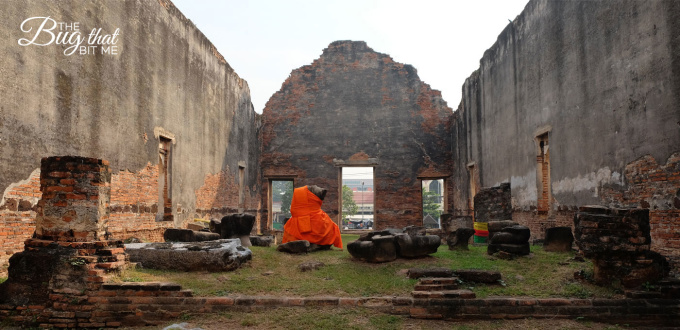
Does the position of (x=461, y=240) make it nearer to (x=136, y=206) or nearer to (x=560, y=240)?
(x=560, y=240)

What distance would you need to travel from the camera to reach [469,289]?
→ 529 cm

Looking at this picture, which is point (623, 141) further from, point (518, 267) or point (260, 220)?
point (260, 220)

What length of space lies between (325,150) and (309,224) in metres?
8.82

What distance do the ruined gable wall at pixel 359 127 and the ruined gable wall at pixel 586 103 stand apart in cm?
464

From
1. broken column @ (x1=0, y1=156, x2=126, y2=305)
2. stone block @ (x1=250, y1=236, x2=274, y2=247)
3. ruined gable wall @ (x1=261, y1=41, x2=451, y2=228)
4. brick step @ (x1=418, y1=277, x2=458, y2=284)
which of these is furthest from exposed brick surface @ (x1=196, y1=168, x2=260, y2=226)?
brick step @ (x1=418, y1=277, x2=458, y2=284)

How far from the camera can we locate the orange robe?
29.1ft

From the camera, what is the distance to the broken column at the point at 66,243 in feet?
16.3

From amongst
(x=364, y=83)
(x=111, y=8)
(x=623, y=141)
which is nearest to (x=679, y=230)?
(x=623, y=141)

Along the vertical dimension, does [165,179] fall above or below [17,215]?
above

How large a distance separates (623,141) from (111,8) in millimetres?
8928

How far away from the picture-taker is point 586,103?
781cm


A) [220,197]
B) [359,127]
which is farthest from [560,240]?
[359,127]

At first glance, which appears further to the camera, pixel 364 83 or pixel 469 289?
pixel 364 83

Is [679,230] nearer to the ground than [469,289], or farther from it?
farther from it
